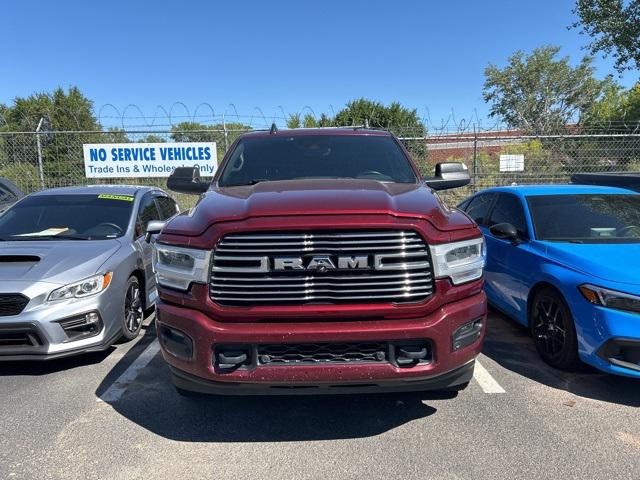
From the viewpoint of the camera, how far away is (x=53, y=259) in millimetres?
4352

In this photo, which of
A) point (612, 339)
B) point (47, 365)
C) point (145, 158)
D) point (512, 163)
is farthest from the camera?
point (512, 163)

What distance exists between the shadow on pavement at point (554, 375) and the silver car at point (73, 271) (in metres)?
3.56

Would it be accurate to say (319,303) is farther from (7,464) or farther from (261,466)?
(7,464)

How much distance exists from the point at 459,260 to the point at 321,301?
85cm

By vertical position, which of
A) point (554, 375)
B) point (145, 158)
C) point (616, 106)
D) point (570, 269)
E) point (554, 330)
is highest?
point (616, 106)

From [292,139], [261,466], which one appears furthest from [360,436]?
[292,139]

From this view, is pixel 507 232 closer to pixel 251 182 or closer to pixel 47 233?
pixel 251 182

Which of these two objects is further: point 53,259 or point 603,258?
point 53,259

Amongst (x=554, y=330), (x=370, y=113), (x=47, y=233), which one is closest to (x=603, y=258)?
(x=554, y=330)

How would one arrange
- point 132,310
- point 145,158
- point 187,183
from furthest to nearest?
1. point 145,158
2. point 132,310
3. point 187,183

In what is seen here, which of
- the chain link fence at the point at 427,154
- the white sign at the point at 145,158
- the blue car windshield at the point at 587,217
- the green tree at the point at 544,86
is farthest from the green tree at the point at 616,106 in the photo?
the blue car windshield at the point at 587,217

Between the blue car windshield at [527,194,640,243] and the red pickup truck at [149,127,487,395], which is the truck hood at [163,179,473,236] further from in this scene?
the blue car windshield at [527,194,640,243]

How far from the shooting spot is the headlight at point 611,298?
349cm

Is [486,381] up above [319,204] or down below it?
below
